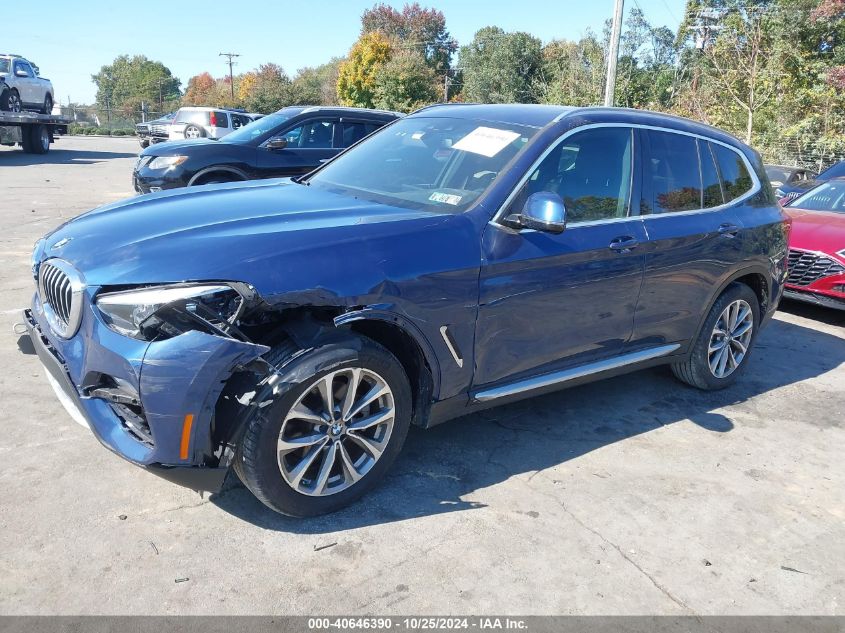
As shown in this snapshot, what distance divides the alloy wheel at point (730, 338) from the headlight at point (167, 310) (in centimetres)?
355

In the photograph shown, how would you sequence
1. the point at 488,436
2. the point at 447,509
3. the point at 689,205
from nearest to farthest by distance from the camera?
1. the point at 447,509
2. the point at 488,436
3. the point at 689,205

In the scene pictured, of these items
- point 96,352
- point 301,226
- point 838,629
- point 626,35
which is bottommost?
point 838,629

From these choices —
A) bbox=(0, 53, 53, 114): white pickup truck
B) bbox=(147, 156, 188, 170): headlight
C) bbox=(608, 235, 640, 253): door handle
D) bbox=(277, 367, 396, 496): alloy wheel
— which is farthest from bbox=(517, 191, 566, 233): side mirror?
bbox=(0, 53, 53, 114): white pickup truck

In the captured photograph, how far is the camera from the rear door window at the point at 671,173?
14.2 feet

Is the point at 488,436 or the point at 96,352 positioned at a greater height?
the point at 96,352

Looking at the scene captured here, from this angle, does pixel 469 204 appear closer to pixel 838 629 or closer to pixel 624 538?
pixel 624 538

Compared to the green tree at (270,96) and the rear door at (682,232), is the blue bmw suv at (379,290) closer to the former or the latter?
the rear door at (682,232)

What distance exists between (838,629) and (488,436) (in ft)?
6.31

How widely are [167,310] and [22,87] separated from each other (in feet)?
75.2

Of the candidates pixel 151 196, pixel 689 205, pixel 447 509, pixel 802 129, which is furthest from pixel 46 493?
pixel 802 129

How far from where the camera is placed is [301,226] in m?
3.13

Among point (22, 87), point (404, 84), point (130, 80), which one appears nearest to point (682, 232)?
point (22, 87)

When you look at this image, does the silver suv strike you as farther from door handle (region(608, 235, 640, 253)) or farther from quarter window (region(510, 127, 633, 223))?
door handle (region(608, 235, 640, 253))

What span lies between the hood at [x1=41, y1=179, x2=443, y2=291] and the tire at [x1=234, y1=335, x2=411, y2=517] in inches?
15.5
